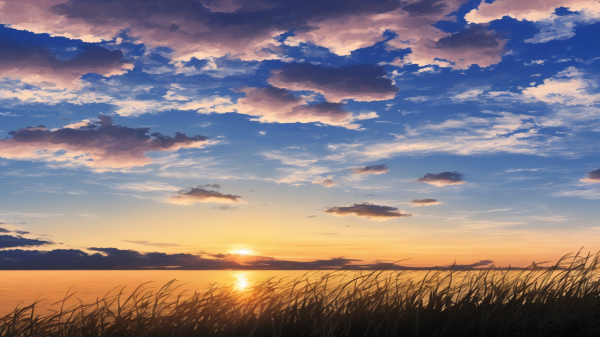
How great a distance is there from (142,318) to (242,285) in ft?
6.38

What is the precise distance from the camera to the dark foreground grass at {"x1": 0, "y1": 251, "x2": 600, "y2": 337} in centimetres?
763

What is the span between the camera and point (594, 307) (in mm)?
8234

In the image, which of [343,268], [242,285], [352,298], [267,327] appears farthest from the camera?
[343,268]

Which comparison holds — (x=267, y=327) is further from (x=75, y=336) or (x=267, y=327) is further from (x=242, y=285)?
(x=75, y=336)

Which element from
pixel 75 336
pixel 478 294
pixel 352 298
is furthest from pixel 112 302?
pixel 478 294

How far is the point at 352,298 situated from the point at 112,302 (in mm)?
4261

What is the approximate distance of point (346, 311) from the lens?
8031 mm

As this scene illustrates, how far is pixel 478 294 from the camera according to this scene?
882 cm

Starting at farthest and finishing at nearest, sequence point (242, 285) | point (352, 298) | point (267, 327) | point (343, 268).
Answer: point (343, 268) → point (242, 285) → point (352, 298) → point (267, 327)

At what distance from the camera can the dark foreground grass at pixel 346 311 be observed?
25.0 feet

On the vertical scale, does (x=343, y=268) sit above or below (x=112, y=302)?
above

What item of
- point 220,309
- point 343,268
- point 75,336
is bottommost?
point 75,336

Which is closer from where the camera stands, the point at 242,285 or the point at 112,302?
the point at 112,302

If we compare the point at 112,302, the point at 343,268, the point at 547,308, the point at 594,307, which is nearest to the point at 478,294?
the point at 547,308
